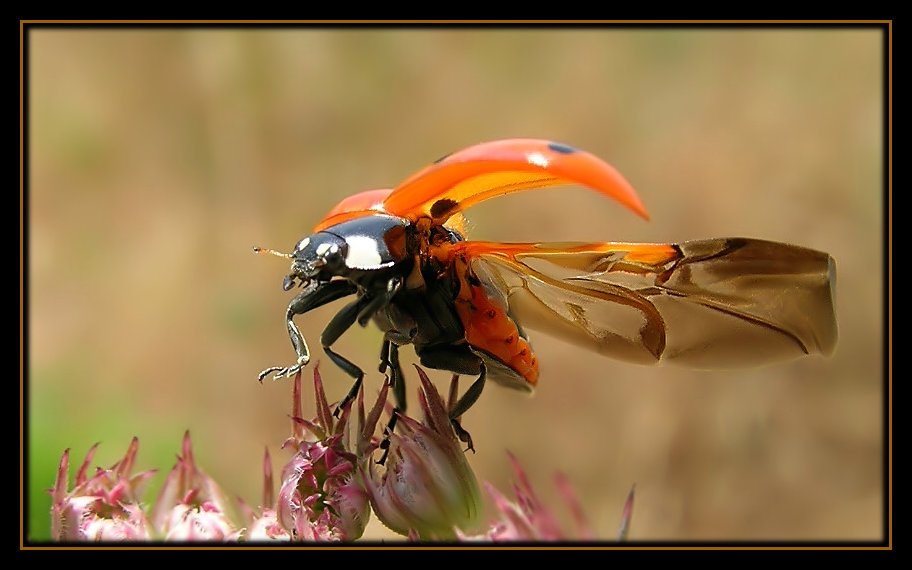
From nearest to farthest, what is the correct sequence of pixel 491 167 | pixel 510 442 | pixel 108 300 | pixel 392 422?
pixel 491 167, pixel 392 422, pixel 510 442, pixel 108 300

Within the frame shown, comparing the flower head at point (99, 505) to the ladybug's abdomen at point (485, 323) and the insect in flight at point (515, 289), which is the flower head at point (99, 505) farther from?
the ladybug's abdomen at point (485, 323)

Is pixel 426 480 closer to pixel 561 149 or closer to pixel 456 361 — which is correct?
pixel 456 361

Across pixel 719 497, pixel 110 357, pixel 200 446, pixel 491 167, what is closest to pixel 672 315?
pixel 491 167

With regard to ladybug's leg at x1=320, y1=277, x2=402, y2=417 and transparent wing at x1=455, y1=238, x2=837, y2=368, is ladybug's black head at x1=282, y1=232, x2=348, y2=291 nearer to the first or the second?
ladybug's leg at x1=320, y1=277, x2=402, y2=417

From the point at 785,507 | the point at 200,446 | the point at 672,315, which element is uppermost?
the point at 672,315

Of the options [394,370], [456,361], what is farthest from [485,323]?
[394,370]

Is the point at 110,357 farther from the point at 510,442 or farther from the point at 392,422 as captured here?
the point at 392,422

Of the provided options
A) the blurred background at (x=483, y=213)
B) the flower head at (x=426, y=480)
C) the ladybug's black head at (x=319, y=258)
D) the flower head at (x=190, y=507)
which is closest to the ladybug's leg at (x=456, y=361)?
the flower head at (x=426, y=480)
